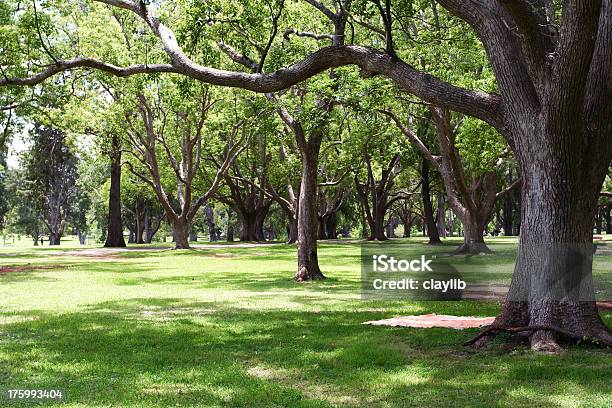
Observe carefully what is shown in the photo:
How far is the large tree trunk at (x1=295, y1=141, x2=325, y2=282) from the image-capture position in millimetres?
19875

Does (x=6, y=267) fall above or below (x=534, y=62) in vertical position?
below

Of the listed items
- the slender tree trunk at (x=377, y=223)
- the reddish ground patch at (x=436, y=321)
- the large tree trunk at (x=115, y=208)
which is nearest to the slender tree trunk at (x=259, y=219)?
the slender tree trunk at (x=377, y=223)

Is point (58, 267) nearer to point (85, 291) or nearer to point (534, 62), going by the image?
point (85, 291)

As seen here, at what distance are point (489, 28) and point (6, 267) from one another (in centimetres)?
2267

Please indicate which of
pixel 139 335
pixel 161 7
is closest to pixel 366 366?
pixel 139 335

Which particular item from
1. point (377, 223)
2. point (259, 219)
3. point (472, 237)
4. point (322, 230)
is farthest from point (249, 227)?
point (472, 237)

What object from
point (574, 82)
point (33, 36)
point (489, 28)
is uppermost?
point (33, 36)

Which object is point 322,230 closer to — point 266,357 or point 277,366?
point 266,357

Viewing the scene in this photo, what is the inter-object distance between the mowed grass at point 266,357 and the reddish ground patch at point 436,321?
497mm

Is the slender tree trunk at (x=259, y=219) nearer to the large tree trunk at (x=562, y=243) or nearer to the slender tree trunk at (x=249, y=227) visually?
the slender tree trunk at (x=249, y=227)

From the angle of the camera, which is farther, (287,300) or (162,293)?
(162,293)

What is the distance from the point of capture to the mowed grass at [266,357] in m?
6.61

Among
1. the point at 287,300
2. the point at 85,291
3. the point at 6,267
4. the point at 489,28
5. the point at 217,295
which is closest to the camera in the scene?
the point at 489,28

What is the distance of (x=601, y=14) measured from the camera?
898 cm
